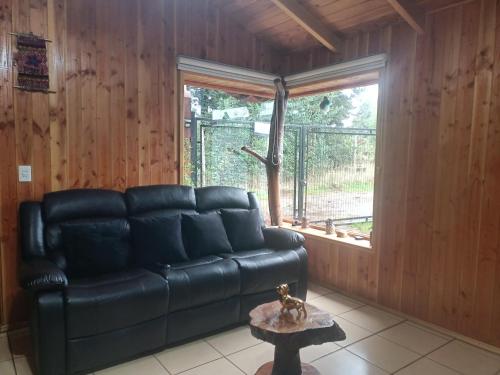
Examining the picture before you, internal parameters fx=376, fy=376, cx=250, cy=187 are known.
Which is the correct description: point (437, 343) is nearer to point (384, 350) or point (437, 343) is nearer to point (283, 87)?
point (384, 350)

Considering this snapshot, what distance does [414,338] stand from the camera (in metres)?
2.81

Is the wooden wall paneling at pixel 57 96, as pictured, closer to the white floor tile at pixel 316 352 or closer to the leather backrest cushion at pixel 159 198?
the leather backrest cushion at pixel 159 198

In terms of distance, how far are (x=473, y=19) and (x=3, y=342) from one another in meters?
4.07

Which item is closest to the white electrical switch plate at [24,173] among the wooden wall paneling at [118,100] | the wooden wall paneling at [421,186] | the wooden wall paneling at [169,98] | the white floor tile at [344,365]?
the wooden wall paneling at [118,100]

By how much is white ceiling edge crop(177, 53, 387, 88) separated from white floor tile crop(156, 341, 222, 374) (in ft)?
8.02

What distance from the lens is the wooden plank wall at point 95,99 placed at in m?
2.83

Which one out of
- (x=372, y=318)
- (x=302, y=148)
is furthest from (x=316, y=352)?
(x=302, y=148)

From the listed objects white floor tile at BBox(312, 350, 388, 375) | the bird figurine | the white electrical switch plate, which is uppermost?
the white electrical switch plate

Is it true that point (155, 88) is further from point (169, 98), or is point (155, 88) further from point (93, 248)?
point (93, 248)

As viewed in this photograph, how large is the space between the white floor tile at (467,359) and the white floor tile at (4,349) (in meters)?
2.83

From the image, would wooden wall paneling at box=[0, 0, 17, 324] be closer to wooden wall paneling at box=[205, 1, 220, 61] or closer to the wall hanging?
the wall hanging

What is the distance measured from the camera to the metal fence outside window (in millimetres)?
3875

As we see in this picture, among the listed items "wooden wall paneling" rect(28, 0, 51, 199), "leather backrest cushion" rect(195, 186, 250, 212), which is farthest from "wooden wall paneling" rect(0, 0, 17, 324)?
"leather backrest cushion" rect(195, 186, 250, 212)

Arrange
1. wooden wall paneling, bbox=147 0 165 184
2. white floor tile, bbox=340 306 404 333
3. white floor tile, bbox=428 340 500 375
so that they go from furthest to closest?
wooden wall paneling, bbox=147 0 165 184 → white floor tile, bbox=340 306 404 333 → white floor tile, bbox=428 340 500 375
